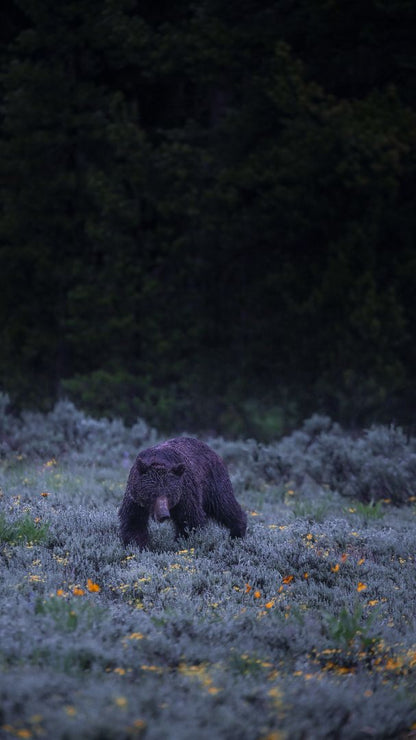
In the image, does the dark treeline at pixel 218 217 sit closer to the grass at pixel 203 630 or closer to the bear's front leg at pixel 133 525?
the grass at pixel 203 630

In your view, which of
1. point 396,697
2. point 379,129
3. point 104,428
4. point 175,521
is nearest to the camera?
point 396,697

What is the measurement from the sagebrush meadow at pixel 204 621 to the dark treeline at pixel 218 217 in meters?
6.79

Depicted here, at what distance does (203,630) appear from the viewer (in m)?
4.62

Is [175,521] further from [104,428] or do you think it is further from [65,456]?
[104,428]

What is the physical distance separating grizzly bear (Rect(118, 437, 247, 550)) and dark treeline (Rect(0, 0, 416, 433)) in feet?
27.3

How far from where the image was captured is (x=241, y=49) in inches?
636

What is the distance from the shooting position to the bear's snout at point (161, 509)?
5.86 m

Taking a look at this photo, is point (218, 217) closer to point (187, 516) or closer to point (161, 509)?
point (187, 516)

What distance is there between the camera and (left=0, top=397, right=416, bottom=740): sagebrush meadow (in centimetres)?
359

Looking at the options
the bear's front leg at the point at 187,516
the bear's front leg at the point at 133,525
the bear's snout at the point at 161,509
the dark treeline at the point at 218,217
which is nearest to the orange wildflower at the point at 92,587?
the bear's snout at the point at 161,509

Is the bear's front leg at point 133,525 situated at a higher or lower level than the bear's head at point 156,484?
lower

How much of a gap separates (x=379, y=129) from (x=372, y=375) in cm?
469

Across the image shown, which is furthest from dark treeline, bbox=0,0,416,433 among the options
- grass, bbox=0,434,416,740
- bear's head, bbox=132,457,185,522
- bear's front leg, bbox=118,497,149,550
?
bear's head, bbox=132,457,185,522

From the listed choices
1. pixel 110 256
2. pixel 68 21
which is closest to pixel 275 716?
pixel 110 256
